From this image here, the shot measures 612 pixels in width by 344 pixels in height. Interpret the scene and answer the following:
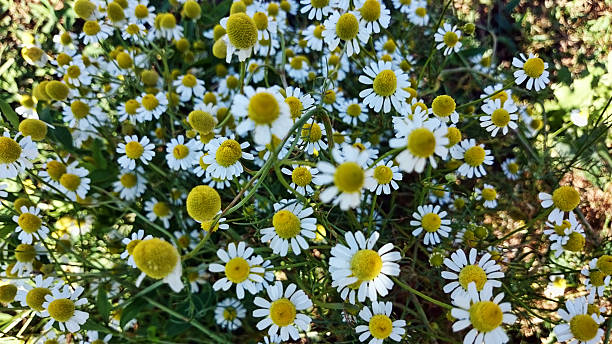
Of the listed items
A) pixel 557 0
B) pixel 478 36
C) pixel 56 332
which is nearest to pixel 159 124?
pixel 56 332

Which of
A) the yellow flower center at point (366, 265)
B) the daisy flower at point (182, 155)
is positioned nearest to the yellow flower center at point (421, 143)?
the yellow flower center at point (366, 265)

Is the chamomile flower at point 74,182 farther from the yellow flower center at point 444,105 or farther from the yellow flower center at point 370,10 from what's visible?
the yellow flower center at point 444,105

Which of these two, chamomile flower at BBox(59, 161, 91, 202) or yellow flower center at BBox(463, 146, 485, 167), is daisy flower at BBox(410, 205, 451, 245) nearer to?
yellow flower center at BBox(463, 146, 485, 167)

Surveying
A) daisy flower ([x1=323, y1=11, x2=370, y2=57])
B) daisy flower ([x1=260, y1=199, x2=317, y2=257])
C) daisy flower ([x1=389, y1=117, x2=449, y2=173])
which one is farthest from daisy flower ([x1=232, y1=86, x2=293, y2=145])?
daisy flower ([x1=323, y1=11, x2=370, y2=57])

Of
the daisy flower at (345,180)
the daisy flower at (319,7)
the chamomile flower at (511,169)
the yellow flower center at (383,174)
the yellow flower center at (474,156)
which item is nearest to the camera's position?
the daisy flower at (345,180)

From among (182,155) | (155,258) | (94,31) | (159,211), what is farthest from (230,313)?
(94,31)

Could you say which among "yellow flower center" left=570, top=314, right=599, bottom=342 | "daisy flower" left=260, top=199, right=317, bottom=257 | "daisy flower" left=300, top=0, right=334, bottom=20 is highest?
"daisy flower" left=300, top=0, right=334, bottom=20
